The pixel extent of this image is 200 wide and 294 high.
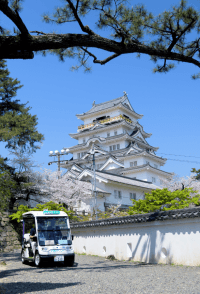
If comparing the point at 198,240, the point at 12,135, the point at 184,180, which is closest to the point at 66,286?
the point at 198,240

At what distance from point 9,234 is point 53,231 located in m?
10.7

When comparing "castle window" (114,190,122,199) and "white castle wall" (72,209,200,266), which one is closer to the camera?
"white castle wall" (72,209,200,266)

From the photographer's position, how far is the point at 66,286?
7.59 m

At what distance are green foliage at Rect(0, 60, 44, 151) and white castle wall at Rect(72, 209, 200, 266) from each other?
27.5 feet

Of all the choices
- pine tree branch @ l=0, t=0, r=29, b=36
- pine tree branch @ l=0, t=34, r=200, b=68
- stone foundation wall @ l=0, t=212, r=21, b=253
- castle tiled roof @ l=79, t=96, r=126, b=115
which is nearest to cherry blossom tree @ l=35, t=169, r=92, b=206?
stone foundation wall @ l=0, t=212, r=21, b=253

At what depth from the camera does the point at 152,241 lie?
12.7 meters

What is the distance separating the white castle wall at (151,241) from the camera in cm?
1090

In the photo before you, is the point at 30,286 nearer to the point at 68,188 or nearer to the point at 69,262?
the point at 69,262

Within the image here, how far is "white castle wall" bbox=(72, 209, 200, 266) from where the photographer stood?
35.8 ft

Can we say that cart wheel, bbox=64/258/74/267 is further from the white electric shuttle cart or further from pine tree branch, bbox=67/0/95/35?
pine tree branch, bbox=67/0/95/35

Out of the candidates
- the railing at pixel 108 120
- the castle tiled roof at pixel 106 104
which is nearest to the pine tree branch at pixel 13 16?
the railing at pixel 108 120

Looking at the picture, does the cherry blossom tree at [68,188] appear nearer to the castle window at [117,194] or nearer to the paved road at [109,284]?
the castle window at [117,194]

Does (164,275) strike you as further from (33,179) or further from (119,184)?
(119,184)

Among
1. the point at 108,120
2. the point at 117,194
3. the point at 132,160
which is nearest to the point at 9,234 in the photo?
the point at 117,194
